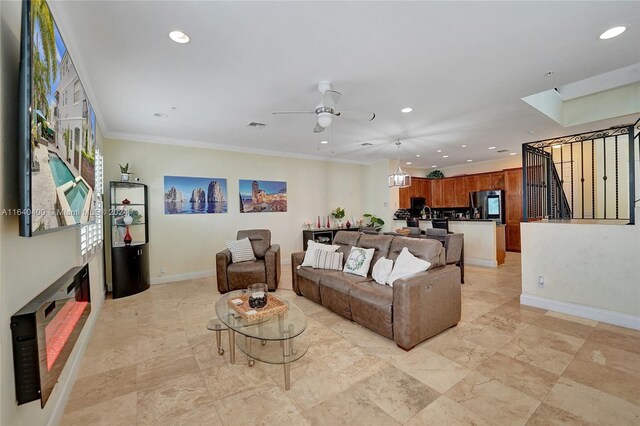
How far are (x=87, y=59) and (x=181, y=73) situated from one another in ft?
2.60

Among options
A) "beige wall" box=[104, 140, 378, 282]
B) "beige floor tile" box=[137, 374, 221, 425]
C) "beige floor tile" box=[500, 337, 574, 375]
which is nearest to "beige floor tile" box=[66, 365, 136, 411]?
"beige floor tile" box=[137, 374, 221, 425]

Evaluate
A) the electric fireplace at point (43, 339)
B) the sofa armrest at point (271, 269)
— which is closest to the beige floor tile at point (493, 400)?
the electric fireplace at point (43, 339)

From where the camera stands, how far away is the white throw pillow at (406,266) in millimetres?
2949

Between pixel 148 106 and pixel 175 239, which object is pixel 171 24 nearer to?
pixel 148 106

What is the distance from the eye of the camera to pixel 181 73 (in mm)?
2799

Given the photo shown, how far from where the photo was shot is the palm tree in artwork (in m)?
1.32

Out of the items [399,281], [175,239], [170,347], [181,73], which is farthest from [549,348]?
[175,239]

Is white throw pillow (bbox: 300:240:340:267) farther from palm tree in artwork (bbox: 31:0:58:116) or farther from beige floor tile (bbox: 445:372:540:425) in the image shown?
palm tree in artwork (bbox: 31:0:58:116)

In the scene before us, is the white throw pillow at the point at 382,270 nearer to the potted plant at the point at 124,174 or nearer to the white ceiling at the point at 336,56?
the white ceiling at the point at 336,56

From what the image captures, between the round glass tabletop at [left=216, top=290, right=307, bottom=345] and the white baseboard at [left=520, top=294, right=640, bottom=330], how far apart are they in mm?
3289

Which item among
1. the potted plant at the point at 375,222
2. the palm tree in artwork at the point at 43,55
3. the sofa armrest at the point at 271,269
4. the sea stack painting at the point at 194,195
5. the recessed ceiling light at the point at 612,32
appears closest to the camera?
the palm tree in artwork at the point at 43,55

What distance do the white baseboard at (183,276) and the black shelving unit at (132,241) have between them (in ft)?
0.61

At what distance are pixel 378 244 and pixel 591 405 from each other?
2.33 meters

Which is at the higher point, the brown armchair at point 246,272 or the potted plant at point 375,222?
the potted plant at point 375,222
